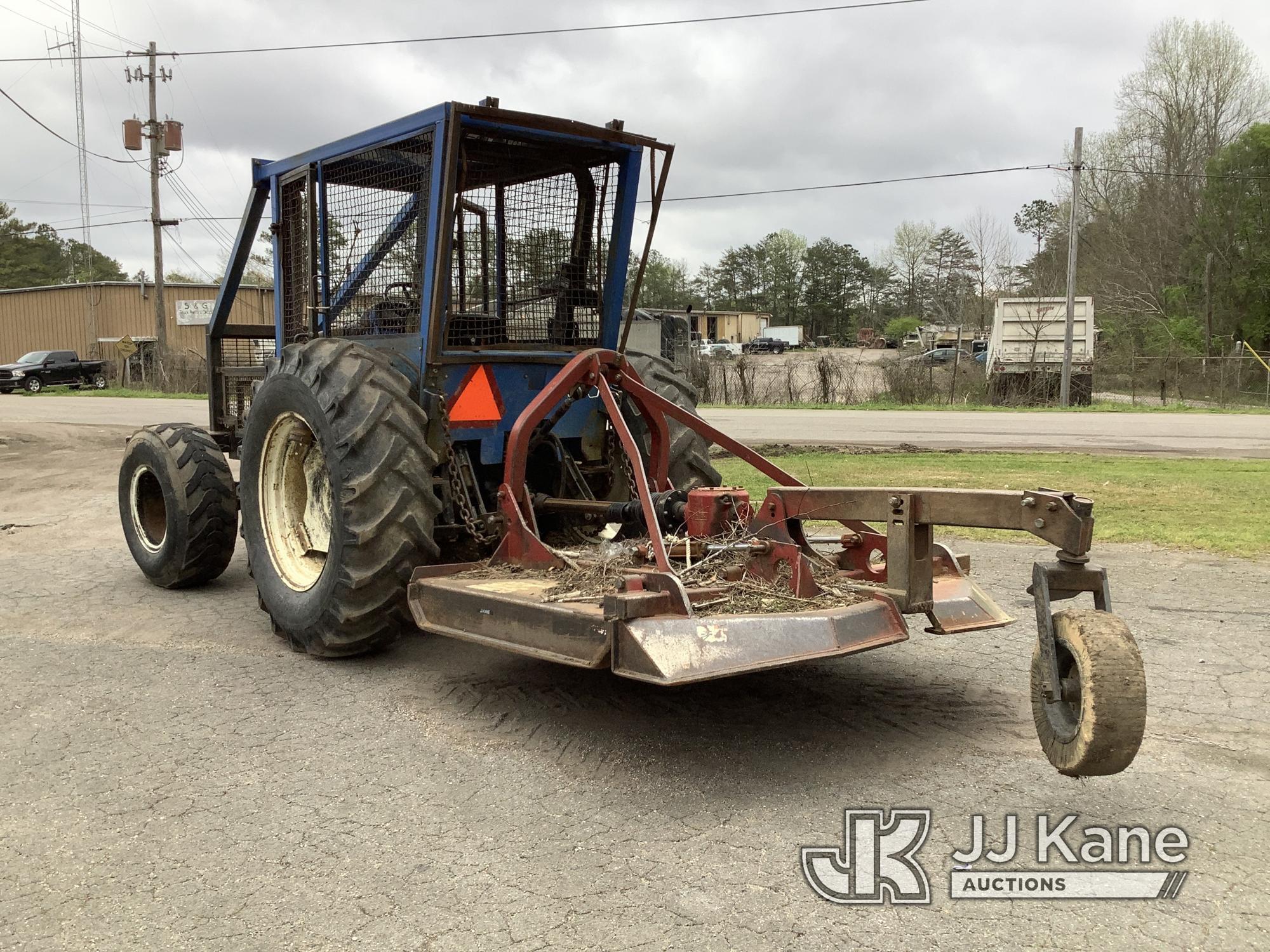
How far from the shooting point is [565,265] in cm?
608

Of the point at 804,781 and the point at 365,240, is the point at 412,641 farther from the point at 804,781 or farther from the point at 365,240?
the point at 804,781

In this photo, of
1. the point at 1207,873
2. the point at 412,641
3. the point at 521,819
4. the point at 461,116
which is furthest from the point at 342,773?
the point at 461,116

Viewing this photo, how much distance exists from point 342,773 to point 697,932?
1586 millimetres

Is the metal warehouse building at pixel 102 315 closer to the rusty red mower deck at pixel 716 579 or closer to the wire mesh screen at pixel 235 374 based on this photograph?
the wire mesh screen at pixel 235 374

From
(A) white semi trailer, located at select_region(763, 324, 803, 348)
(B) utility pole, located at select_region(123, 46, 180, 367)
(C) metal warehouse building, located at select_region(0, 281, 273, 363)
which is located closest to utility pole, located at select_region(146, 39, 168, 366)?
(B) utility pole, located at select_region(123, 46, 180, 367)

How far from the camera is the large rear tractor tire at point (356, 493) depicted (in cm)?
473

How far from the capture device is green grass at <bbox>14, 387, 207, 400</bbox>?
31850 mm

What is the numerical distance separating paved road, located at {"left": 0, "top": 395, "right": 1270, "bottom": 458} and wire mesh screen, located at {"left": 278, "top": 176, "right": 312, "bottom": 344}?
364 inches

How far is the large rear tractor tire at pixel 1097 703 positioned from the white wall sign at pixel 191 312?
51.5 m

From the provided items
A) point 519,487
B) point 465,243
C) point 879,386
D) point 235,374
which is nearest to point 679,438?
point 519,487

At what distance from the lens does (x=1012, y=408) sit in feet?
86.5

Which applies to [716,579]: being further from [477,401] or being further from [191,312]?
[191,312]

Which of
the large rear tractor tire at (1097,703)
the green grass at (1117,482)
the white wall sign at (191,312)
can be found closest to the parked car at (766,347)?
the white wall sign at (191,312)

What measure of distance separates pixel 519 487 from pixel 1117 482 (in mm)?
7987
